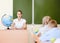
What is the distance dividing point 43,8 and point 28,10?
498mm

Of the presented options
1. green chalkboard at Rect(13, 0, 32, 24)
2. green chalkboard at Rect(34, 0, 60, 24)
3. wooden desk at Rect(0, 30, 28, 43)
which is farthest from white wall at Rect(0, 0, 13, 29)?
wooden desk at Rect(0, 30, 28, 43)

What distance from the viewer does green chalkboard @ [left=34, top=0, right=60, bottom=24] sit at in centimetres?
474

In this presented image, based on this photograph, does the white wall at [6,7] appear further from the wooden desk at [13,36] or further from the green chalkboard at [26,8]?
the wooden desk at [13,36]

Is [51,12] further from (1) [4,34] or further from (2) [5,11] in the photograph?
(1) [4,34]

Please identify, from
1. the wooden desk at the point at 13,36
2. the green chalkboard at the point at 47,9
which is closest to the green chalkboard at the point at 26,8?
the green chalkboard at the point at 47,9

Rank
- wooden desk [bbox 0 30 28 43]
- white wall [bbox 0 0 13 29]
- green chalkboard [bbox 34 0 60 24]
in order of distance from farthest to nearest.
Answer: green chalkboard [bbox 34 0 60 24] → white wall [bbox 0 0 13 29] → wooden desk [bbox 0 30 28 43]

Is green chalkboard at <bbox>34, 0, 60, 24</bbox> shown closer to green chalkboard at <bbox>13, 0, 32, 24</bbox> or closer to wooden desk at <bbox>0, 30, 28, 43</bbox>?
green chalkboard at <bbox>13, 0, 32, 24</bbox>

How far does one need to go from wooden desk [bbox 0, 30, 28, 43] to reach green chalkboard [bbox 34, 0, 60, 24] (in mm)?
2723

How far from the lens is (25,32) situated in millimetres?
2027

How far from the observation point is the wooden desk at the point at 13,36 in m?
1.97

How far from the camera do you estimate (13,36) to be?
2.00 meters

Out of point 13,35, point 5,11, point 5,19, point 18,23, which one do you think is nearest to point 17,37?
point 13,35

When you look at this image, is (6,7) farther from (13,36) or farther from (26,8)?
(13,36)

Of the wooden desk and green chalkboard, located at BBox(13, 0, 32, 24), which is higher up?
green chalkboard, located at BBox(13, 0, 32, 24)
